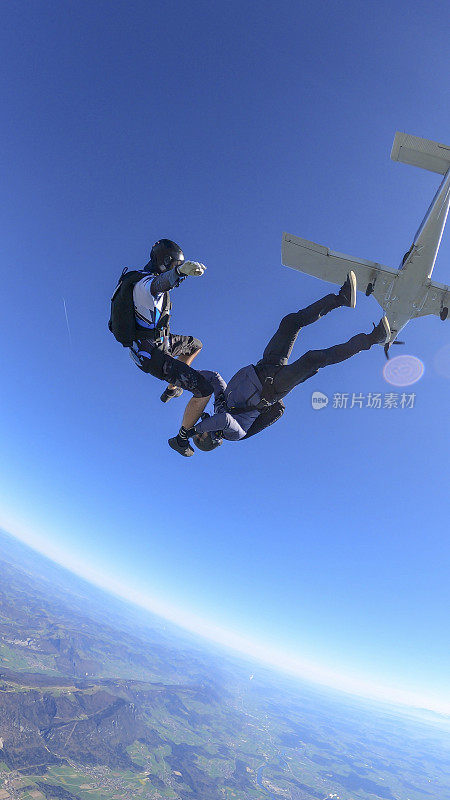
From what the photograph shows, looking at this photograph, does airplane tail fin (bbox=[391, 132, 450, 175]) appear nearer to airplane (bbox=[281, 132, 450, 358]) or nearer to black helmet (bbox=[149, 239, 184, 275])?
airplane (bbox=[281, 132, 450, 358])

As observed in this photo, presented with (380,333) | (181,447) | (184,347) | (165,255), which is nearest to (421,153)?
(380,333)

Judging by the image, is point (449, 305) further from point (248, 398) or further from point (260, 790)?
point (260, 790)

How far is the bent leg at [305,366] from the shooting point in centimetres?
503

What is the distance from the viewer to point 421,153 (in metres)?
13.1

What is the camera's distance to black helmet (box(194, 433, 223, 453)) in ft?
17.0

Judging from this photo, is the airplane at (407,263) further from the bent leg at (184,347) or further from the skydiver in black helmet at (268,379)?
the bent leg at (184,347)

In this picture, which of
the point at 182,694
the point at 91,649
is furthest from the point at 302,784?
the point at 91,649

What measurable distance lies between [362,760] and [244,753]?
7270 centimetres

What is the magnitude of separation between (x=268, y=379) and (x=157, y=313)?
1.94m

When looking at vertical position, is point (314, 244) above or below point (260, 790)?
above

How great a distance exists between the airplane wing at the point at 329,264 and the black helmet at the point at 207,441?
9.91 m

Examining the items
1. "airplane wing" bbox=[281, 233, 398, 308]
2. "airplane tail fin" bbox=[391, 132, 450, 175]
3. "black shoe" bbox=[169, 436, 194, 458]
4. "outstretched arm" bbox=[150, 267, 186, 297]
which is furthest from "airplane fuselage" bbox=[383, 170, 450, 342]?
"outstretched arm" bbox=[150, 267, 186, 297]

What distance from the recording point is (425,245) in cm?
1196

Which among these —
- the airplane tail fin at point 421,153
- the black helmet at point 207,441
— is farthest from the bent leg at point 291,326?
the airplane tail fin at point 421,153
